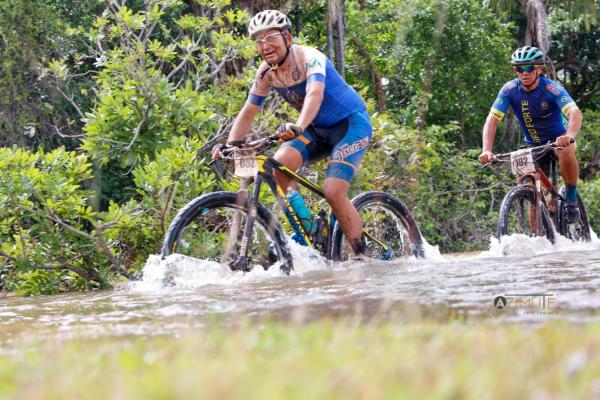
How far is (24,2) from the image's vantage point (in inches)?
771

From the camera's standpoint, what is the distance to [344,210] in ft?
25.6

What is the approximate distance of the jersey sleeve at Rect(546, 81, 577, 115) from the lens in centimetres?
970

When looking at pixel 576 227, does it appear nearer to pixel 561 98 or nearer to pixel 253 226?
pixel 561 98

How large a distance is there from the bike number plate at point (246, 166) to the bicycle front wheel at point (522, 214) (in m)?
3.34

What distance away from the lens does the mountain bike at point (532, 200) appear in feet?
31.6

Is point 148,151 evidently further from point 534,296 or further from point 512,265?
point 534,296

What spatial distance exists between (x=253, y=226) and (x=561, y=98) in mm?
4214

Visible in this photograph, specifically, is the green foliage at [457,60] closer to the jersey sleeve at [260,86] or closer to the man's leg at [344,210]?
the man's leg at [344,210]

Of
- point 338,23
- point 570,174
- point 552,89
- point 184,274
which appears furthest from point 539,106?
point 338,23

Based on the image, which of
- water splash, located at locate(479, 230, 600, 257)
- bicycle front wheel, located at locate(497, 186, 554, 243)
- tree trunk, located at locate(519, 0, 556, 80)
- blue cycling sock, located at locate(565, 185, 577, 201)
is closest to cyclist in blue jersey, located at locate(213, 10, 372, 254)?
water splash, located at locate(479, 230, 600, 257)

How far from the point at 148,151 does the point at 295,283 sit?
12.1 ft

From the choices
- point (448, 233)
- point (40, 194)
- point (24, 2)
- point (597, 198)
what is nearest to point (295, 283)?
point (40, 194)

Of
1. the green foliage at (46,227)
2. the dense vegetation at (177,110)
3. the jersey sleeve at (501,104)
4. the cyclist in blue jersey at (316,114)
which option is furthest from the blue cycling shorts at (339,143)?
the jersey sleeve at (501,104)

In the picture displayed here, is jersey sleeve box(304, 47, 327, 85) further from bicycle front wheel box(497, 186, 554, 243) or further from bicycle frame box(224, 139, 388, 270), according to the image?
bicycle front wheel box(497, 186, 554, 243)
